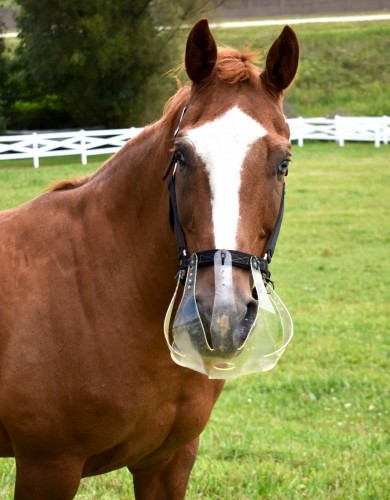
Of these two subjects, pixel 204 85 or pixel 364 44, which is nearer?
pixel 204 85

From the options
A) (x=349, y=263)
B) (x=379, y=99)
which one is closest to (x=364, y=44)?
(x=379, y=99)

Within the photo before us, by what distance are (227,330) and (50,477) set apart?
1.05 metres

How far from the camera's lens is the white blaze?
2.59 m

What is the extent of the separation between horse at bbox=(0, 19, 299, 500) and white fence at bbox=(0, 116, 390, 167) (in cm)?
1727

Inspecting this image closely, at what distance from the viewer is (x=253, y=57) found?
9.73 feet

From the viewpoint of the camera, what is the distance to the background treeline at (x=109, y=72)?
2731 centimetres

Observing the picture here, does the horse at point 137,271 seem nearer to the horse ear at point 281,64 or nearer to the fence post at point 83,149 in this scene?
the horse ear at point 281,64

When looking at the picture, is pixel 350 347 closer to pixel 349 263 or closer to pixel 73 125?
pixel 349 263

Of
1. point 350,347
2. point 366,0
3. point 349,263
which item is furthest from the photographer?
point 366,0

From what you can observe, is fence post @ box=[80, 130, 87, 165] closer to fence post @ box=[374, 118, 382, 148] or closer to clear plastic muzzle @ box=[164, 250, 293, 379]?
fence post @ box=[374, 118, 382, 148]

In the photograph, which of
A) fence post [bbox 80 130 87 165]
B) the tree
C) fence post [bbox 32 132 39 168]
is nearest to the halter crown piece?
fence post [bbox 32 132 39 168]

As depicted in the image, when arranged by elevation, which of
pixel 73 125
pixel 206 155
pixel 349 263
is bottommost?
pixel 73 125

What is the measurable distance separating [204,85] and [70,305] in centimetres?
95

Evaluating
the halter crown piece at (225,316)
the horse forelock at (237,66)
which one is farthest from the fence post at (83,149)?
the halter crown piece at (225,316)
